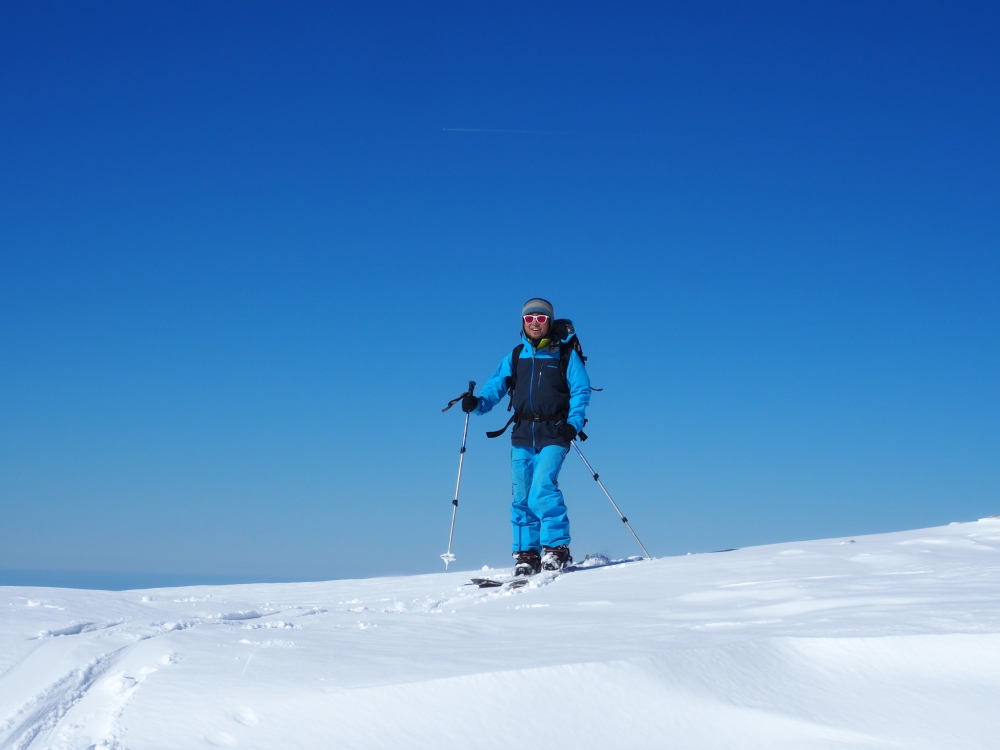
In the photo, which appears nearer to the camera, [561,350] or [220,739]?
[220,739]

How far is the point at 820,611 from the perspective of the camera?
11.3 feet

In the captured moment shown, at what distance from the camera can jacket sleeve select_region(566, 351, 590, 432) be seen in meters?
7.17

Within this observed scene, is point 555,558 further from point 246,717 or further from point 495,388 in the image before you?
point 246,717

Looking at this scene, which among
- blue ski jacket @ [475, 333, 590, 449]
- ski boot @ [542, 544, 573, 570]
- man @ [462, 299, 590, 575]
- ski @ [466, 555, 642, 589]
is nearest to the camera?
ski @ [466, 555, 642, 589]

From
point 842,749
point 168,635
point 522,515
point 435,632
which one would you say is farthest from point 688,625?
point 522,515

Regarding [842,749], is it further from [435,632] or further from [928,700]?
[435,632]

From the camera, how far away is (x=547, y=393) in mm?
7242

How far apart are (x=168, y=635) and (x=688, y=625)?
2.27 metres

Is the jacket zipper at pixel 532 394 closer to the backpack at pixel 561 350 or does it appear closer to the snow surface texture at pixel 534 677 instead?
the backpack at pixel 561 350

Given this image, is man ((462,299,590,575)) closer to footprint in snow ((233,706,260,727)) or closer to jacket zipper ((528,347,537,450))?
jacket zipper ((528,347,537,450))

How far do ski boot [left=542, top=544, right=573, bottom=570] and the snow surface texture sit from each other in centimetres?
270

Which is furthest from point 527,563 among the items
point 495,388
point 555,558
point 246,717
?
point 246,717

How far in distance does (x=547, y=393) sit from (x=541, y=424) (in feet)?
1.01

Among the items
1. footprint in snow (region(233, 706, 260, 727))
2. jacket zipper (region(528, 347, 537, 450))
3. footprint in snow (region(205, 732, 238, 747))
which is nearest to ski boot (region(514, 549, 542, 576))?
jacket zipper (region(528, 347, 537, 450))
